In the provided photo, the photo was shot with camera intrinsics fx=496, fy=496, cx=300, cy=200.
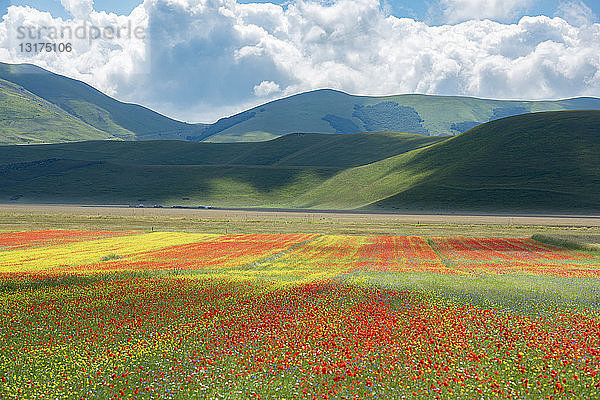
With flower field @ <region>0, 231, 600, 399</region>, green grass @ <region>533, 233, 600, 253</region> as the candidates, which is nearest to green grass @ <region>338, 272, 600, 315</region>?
flower field @ <region>0, 231, 600, 399</region>

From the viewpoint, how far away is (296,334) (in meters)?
22.4

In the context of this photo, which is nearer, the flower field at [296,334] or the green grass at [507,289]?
the flower field at [296,334]

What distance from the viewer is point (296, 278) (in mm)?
38062

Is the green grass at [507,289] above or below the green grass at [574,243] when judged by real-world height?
above

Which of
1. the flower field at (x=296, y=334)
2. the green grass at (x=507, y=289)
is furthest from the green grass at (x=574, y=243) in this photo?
the green grass at (x=507, y=289)

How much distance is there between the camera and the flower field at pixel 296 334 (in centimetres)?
1709

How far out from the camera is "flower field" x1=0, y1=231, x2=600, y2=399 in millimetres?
17094

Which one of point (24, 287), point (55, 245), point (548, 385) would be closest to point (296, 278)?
point (24, 287)

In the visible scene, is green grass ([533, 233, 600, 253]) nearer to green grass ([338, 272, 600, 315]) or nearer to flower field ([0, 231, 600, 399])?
flower field ([0, 231, 600, 399])

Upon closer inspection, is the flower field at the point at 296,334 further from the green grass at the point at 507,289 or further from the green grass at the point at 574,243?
the green grass at the point at 574,243

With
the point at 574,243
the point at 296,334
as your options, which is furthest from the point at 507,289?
the point at 574,243

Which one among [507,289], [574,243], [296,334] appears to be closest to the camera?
[296,334]

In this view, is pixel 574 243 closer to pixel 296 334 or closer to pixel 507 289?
pixel 507 289

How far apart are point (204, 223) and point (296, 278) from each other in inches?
3079
